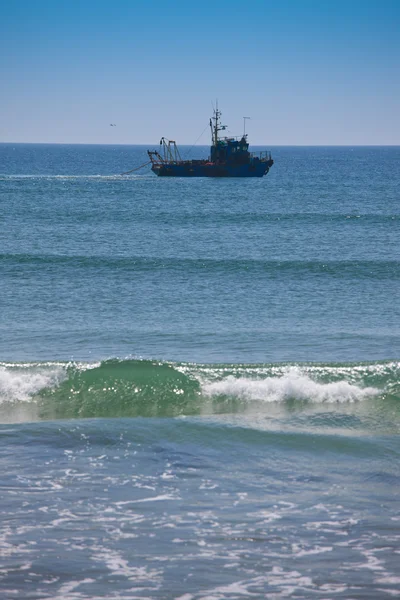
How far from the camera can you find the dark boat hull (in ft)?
294

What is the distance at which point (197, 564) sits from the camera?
8.16 metres

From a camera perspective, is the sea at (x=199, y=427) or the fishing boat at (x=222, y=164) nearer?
the sea at (x=199, y=427)

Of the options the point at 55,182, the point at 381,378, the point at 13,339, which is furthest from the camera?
the point at 55,182

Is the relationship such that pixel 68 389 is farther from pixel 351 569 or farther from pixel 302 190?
pixel 302 190

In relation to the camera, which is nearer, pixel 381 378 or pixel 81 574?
pixel 81 574

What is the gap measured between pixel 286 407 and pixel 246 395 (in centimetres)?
Answer: 81

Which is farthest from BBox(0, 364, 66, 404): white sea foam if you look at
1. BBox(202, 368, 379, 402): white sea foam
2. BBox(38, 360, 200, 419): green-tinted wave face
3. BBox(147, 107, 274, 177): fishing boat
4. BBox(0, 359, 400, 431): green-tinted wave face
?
BBox(147, 107, 274, 177): fishing boat

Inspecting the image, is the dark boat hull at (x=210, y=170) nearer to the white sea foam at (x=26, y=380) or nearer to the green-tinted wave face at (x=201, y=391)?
the green-tinted wave face at (x=201, y=391)

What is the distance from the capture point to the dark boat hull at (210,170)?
8962cm

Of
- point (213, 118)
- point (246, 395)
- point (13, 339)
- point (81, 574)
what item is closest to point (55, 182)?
point (213, 118)

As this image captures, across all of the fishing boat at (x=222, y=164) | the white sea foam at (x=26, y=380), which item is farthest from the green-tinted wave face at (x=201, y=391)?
the fishing boat at (x=222, y=164)

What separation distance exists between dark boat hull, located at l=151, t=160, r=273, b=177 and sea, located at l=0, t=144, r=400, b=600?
190 feet

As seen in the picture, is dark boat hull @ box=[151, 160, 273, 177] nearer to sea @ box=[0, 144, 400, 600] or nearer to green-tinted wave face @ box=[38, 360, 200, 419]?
sea @ box=[0, 144, 400, 600]

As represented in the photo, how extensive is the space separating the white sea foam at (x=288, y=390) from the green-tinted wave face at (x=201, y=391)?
0.06ft
